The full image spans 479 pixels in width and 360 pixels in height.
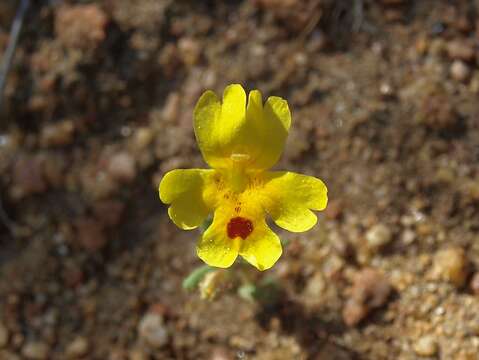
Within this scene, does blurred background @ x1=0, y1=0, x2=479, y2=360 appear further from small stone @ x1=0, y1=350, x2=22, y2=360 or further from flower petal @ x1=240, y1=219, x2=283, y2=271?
flower petal @ x1=240, y1=219, x2=283, y2=271

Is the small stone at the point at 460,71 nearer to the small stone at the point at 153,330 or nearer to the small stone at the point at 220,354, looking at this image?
the small stone at the point at 220,354

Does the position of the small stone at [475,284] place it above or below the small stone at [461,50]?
below

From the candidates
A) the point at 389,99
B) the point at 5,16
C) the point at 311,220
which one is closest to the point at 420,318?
the point at 311,220

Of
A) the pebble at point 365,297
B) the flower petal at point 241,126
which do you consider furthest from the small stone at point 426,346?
the flower petal at point 241,126

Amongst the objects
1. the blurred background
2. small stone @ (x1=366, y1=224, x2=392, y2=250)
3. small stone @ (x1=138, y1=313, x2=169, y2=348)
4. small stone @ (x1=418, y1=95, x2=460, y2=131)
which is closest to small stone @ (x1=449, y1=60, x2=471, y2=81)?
the blurred background

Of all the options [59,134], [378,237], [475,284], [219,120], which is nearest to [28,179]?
[59,134]

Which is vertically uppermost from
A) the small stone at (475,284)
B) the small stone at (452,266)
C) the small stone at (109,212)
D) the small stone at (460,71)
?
the small stone at (460,71)

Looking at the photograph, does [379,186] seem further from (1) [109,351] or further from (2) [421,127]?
(1) [109,351]
